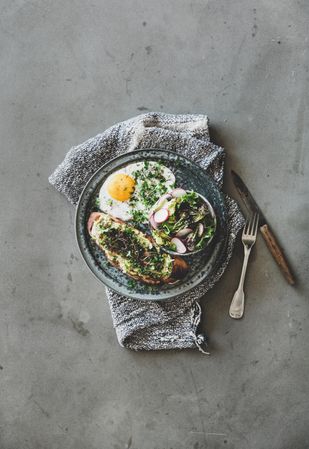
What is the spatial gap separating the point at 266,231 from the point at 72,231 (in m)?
0.90

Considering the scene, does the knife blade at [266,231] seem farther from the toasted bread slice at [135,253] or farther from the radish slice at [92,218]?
the radish slice at [92,218]

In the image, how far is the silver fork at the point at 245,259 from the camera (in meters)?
2.40

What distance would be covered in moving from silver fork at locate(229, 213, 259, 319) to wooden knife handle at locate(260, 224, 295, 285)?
5 cm

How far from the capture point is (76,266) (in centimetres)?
253

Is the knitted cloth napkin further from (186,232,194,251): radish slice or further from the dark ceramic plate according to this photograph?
(186,232,194,251): radish slice

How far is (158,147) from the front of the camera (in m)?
2.45

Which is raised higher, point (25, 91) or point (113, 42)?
point (113, 42)

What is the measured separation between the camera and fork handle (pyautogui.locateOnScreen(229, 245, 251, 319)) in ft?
7.88

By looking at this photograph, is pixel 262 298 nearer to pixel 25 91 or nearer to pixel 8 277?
pixel 8 277

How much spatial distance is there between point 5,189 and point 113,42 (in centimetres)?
86

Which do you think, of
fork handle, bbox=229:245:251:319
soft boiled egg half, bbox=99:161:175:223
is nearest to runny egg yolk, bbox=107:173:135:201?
soft boiled egg half, bbox=99:161:175:223

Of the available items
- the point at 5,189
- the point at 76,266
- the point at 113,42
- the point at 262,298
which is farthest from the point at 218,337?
the point at 113,42

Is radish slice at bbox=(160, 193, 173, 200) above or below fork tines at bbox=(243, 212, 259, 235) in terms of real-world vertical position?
above

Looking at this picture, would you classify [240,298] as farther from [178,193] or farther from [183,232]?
[178,193]
